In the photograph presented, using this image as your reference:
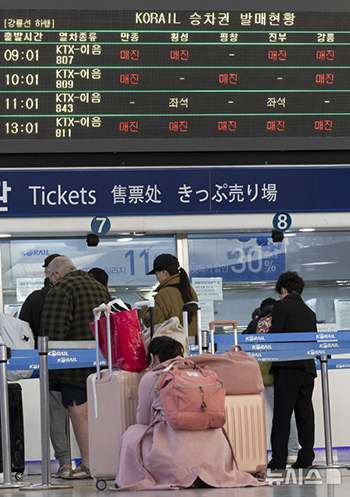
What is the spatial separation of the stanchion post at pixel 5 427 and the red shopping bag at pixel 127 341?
88 centimetres

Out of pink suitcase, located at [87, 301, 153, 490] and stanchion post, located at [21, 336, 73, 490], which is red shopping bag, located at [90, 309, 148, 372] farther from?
stanchion post, located at [21, 336, 73, 490]

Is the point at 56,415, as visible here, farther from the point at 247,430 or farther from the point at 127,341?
the point at 247,430

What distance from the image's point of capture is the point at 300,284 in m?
6.65

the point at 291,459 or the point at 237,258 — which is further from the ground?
the point at 237,258

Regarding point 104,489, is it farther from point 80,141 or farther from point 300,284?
point 80,141

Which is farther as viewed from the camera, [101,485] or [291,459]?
[291,459]

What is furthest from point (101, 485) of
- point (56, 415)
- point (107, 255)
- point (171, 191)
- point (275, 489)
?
point (107, 255)

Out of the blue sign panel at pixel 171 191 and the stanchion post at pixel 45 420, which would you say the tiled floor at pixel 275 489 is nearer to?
the stanchion post at pixel 45 420

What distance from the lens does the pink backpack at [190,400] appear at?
4.29 metres

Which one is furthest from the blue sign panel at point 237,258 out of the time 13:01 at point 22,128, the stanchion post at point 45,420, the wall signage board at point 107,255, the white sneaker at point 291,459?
the stanchion post at point 45,420

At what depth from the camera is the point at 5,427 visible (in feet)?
17.6

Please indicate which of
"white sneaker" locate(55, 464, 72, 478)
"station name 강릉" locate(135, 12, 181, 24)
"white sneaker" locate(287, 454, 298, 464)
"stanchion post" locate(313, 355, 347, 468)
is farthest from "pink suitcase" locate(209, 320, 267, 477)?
"station name 강릉" locate(135, 12, 181, 24)

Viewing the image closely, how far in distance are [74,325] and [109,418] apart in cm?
130

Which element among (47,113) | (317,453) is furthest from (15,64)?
(317,453)
